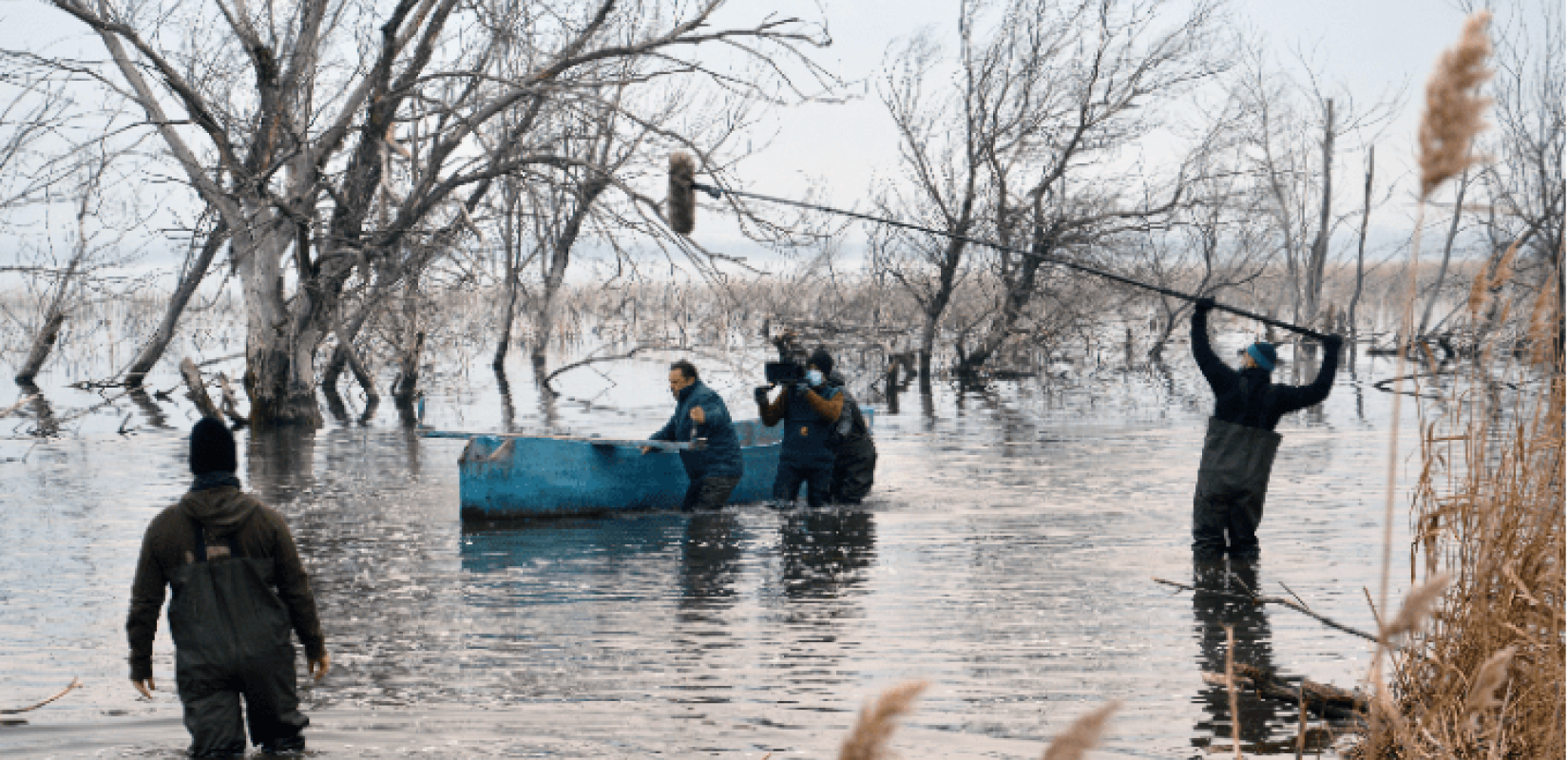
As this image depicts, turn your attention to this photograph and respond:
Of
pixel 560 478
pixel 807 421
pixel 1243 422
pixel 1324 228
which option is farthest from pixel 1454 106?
pixel 1324 228

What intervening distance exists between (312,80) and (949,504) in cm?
1177

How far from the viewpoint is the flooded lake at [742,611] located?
6883mm

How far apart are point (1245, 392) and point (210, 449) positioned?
6481mm

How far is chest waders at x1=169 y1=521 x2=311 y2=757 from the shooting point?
18.4 feet

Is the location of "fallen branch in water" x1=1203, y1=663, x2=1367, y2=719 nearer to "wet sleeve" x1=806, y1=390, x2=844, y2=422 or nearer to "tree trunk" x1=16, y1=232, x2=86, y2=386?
"wet sleeve" x1=806, y1=390, x2=844, y2=422

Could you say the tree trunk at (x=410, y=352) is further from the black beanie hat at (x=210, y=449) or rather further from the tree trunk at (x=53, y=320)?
the black beanie hat at (x=210, y=449)

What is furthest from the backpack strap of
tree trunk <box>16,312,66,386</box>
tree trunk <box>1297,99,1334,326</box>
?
tree trunk <box>1297,99,1334,326</box>

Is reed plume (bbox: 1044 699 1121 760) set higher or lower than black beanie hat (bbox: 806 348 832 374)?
lower

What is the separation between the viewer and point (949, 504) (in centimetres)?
1484

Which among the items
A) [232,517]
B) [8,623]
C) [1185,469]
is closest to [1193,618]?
[232,517]

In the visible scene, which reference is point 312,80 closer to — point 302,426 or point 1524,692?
point 302,426

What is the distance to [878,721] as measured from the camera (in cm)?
172

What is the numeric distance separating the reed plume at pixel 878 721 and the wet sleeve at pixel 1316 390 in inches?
322

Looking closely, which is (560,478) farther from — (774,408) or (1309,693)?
(1309,693)
